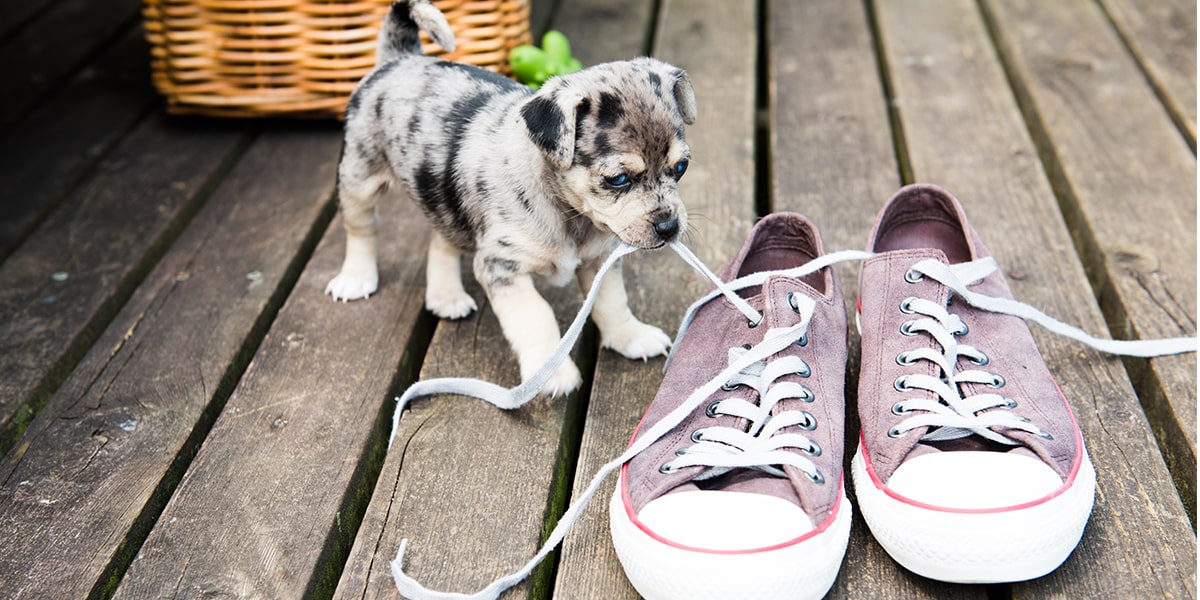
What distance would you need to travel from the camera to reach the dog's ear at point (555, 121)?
2.09 m

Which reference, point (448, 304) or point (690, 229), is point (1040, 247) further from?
point (448, 304)

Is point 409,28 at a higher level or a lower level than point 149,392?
higher

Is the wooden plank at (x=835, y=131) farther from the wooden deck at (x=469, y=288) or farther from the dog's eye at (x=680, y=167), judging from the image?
the dog's eye at (x=680, y=167)

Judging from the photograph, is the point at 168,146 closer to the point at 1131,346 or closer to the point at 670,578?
the point at 670,578

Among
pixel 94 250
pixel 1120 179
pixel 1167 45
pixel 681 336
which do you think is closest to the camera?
pixel 681 336

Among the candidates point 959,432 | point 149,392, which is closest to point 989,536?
point 959,432

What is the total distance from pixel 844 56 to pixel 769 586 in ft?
9.82

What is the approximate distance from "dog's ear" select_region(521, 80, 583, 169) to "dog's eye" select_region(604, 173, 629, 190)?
9cm

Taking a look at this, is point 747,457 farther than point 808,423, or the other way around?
point 808,423

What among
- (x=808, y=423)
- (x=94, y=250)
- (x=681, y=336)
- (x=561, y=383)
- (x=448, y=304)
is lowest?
(x=94, y=250)

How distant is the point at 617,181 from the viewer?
2.13m

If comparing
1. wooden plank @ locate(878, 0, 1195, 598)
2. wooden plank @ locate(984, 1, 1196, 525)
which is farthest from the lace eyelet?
wooden plank @ locate(984, 1, 1196, 525)

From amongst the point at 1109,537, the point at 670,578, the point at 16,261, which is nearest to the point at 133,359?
the point at 16,261

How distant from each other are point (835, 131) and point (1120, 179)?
35.6 inches
